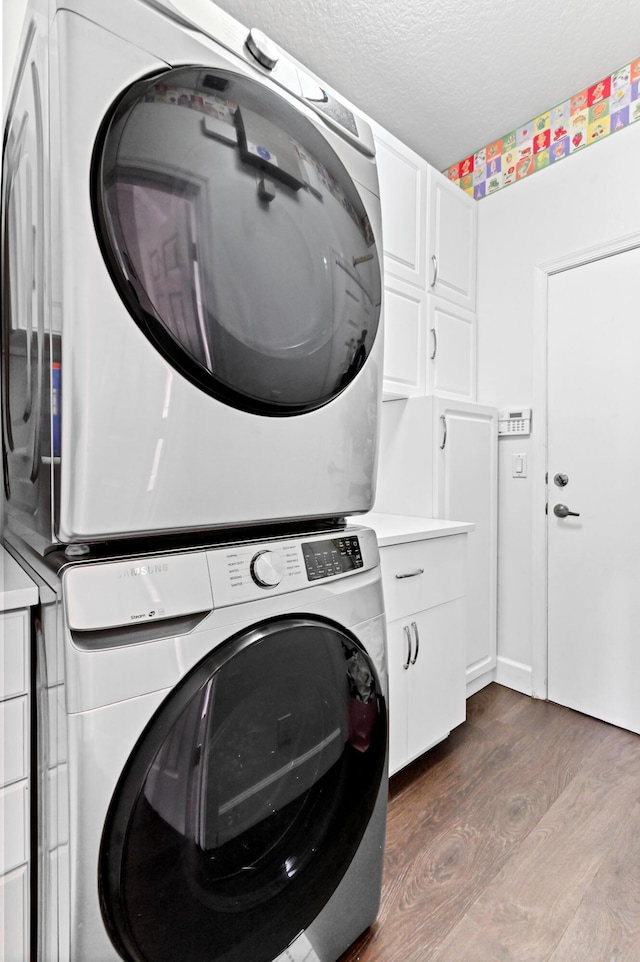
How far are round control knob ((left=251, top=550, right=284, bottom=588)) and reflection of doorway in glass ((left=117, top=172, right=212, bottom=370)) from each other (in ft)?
1.08

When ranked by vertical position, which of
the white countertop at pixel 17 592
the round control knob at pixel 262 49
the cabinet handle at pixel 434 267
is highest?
the cabinet handle at pixel 434 267

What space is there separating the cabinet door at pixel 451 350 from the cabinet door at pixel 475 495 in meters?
0.18

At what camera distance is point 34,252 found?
30.7 inches

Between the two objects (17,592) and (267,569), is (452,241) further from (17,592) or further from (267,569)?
(17,592)

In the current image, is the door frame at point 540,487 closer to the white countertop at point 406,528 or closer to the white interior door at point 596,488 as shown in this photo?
the white interior door at point 596,488

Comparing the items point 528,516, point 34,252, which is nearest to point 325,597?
point 34,252

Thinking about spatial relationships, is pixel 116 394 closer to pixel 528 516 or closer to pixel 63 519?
pixel 63 519

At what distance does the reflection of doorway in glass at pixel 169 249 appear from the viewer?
0.67 m

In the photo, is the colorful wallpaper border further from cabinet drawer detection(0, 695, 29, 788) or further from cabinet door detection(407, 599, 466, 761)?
cabinet drawer detection(0, 695, 29, 788)

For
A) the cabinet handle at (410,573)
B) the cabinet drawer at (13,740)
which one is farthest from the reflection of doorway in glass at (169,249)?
the cabinet handle at (410,573)

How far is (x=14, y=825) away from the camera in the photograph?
80cm

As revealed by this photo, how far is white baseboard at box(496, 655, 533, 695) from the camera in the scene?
2338 mm

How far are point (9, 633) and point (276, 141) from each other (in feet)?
3.05

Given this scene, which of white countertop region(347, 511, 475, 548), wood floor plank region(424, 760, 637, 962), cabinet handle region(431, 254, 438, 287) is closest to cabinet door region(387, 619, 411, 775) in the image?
white countertop region(347, 511, 475, 548)
